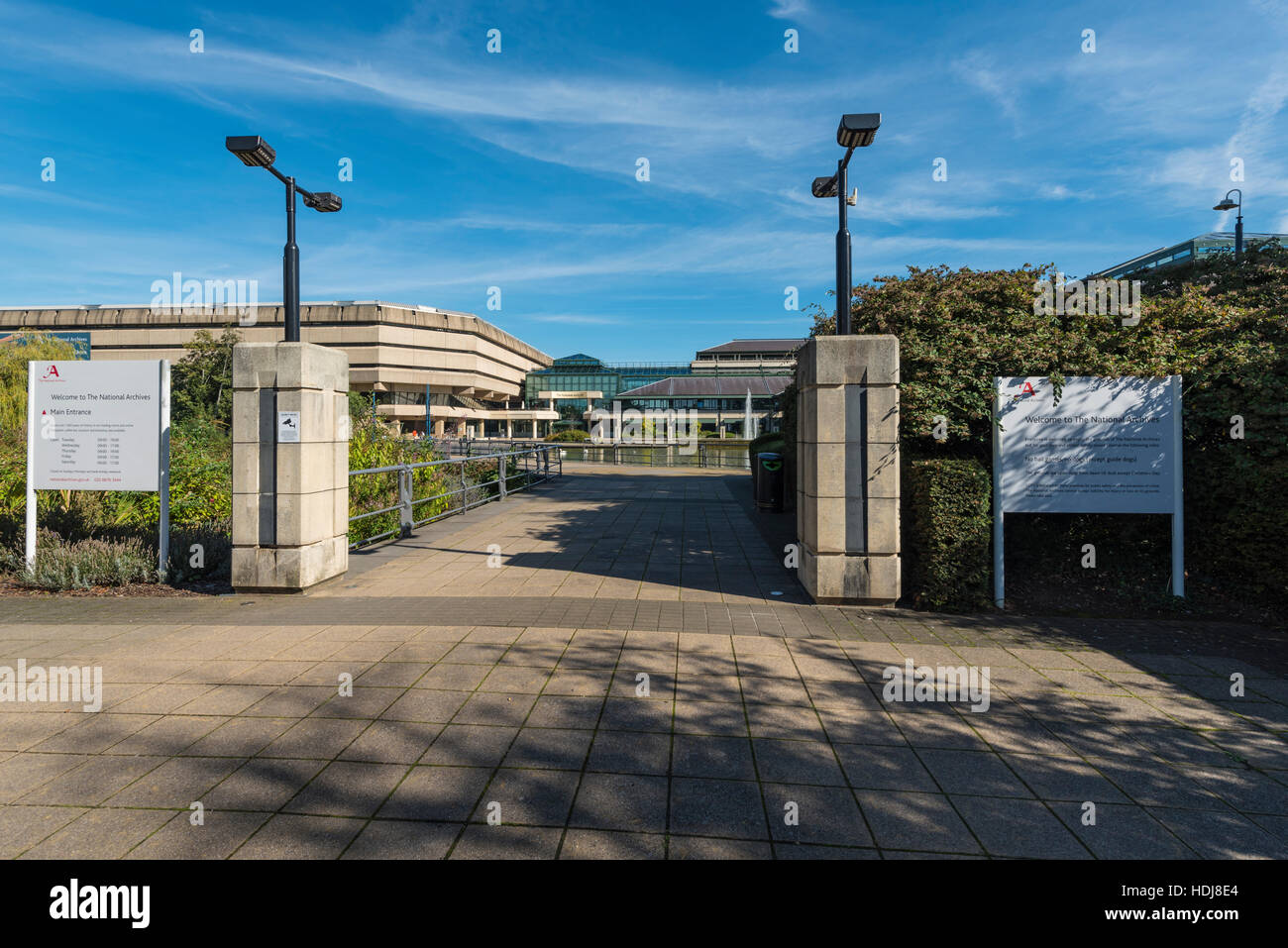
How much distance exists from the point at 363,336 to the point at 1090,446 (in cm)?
8696

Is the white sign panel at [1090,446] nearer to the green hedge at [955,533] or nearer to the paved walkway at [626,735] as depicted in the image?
the green hedge at [955,533]

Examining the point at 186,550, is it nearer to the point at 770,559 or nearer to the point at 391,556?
the point at 391,556

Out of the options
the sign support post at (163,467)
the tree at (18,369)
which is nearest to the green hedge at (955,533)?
the sign support post at (163,467)

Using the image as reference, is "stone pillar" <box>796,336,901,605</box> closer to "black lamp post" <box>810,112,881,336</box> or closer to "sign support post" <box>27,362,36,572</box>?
"black lamp post" <box>810,112,881,336</box>

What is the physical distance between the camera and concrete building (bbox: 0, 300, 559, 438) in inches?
3169

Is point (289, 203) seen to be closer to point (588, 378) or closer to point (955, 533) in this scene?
point (955, 533)

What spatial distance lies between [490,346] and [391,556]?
9113cm

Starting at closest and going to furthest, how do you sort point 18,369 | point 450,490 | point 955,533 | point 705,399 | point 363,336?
point 955,533, point 450,490, point 18,369, point 705,399, point 363,336

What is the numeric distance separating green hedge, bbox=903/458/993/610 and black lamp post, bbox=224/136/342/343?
6.51 m

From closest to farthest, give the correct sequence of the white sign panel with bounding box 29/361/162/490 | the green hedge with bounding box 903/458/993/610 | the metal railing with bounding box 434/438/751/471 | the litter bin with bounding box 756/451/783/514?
the green hedge with bounding box 903/458/993/610
the white sign panel with bounding box 29/361/162/490
the litter bin with bounding box 756/451/783/514
the metal railing with bounding box 434/438/751/471

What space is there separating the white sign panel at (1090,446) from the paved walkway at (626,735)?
46.9 inches

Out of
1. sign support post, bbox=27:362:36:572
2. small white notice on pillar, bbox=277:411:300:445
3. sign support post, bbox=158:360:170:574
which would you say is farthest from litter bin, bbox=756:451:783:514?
sign support post, bbox=27:362:36:572

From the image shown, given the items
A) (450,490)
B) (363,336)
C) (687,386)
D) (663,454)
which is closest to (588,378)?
(363,336)

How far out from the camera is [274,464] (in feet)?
21.5
